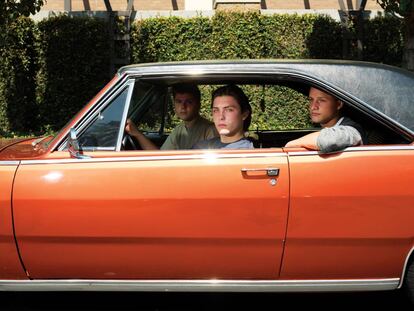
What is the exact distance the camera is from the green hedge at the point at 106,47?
11.0 m

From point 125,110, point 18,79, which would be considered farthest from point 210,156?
point 18,79

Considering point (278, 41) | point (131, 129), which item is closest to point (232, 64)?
point (131, 129)

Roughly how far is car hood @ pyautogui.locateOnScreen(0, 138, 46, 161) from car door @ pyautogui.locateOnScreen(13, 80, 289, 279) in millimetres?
116

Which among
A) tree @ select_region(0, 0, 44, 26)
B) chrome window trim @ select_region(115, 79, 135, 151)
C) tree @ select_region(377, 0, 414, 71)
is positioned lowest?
chrome window trim @ select_region(115, 79, 135, 151)

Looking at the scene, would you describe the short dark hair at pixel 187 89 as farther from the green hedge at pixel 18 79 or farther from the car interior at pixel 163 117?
the green hedge at pixel 18 79

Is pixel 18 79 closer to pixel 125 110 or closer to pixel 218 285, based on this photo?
pixel 125 110

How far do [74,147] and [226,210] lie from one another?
974mm

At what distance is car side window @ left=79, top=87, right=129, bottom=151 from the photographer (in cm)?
322

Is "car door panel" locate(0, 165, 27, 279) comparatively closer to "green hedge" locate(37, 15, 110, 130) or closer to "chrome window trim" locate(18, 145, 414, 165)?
"chrome window trim" locate(18, 145, 414, 165)

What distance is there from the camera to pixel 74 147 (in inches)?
123
